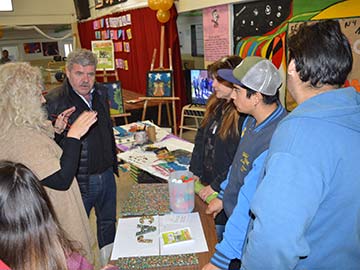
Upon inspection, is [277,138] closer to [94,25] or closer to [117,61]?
[117,61]

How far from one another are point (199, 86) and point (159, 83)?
0.70 metres

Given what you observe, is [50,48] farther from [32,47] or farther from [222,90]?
[222,90]

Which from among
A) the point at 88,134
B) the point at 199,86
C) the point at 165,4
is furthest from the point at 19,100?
the point at 165,4

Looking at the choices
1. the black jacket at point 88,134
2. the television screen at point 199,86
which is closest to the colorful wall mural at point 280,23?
the television screen at point 199,86

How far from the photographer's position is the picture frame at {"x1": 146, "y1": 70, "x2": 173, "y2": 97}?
15.9ft

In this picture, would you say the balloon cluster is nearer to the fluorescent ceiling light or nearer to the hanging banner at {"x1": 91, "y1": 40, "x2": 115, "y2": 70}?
the hanging banner at {"x1": 91, "y1": 40, "x2": 115, "y2": 70}

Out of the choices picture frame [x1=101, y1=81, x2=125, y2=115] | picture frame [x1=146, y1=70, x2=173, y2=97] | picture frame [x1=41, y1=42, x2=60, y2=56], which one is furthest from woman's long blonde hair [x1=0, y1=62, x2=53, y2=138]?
picture frame [x1=41, y1=42, x2=60, y2=56]

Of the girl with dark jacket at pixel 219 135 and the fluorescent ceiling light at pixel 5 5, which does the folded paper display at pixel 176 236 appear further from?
the fluorescent ceiling light at pixel 5 5

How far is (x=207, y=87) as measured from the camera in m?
4.40

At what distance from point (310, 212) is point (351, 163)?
6.8 inches

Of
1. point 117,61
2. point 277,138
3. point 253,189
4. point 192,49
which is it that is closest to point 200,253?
point 253,189

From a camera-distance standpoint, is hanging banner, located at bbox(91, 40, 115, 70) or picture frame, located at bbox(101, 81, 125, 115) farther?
hanging banner, located at bbox(91, 40, 115, 70)

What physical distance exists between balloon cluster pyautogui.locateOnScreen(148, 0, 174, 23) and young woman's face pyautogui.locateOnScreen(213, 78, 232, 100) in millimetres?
3332

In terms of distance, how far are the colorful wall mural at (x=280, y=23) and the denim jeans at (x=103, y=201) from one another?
204 centimetres
